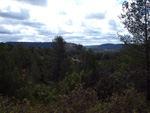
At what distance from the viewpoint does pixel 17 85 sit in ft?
33.3

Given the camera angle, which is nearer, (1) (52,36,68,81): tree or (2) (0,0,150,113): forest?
(2) (0,0,150,113): forest

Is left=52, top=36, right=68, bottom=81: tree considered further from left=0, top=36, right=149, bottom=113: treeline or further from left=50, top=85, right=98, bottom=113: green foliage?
left=50, top=85, right=98, bottom=113: green foliage

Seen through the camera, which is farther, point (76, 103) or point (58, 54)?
point (58, 54)

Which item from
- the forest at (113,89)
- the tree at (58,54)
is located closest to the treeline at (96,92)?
the forest at (113,89)

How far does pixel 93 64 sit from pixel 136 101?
817 centimetres

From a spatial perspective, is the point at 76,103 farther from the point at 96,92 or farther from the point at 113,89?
the point at 113,89

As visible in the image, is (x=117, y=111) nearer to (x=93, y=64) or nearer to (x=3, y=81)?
(x=3, y=81)

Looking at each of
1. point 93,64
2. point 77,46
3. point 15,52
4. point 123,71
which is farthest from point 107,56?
point 123,71

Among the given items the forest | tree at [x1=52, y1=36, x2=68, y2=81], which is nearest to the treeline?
the forest

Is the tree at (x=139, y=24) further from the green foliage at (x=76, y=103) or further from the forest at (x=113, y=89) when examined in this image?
the green foliage at (x=76, y=103)

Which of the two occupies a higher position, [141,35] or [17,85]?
[141,35]

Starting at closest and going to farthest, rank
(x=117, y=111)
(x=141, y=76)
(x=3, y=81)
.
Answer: (x=117, y=111) → (x=141, y=76) → (x=3, y=81)

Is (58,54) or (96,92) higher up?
(58,54)

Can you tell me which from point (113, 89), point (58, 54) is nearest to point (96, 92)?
point (113, 89)
